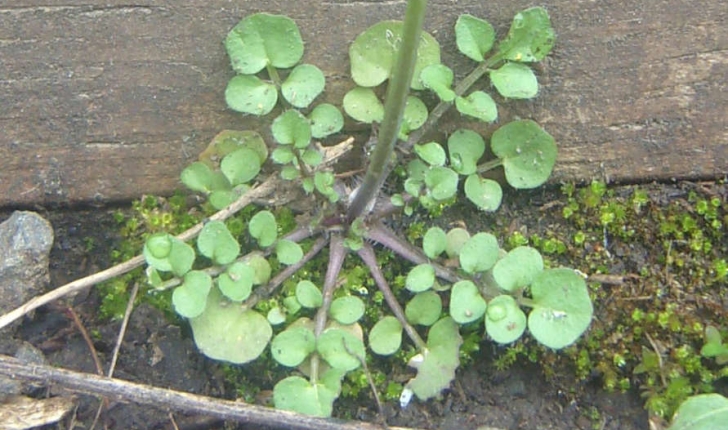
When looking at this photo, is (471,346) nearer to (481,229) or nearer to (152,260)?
(481,229)

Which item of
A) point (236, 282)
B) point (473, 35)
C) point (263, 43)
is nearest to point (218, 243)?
point (236, 282)

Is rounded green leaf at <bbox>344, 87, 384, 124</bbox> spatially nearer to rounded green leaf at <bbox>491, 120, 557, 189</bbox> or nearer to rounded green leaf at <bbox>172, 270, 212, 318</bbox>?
rounded green leaf at <bbox>491, 120, 557, 189</bbox>

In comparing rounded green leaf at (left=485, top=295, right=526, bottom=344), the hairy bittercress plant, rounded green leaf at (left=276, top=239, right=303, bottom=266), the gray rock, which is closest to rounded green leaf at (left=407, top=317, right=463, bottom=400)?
the hairy bittercress plant

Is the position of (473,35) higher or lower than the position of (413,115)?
higher

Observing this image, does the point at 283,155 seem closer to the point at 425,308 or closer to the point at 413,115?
the point at 413,115

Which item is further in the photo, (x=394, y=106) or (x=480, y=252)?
(x=480, y=252)

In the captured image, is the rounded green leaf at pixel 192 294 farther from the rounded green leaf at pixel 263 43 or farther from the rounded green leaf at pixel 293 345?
the rounded green leaf at pixel 263 43
